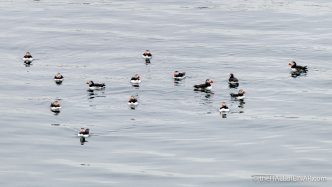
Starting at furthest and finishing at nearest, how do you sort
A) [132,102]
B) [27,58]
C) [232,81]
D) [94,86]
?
[27,58], [232,81], [94,86], [132,102]

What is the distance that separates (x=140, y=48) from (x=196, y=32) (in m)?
9.02

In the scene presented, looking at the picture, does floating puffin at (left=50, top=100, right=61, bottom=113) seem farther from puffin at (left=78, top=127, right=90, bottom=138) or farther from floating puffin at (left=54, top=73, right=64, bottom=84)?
floating puffin at (left=54, top=73, right=64, bottom=84)

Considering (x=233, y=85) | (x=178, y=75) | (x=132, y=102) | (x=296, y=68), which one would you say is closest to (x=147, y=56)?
(x=178, y=75)

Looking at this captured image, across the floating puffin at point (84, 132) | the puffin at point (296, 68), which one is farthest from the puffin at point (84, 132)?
the puffin at point (296, 68)

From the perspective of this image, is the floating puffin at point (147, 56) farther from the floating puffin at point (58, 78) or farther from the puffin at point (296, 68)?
the puffin at point (296, 68)

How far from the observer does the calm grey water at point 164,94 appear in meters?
68.0

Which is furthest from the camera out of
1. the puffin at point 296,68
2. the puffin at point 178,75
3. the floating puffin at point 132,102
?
the puffin at point 296,68

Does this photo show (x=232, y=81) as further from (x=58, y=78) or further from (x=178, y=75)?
(x=58, y=78)

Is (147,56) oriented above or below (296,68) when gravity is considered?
above

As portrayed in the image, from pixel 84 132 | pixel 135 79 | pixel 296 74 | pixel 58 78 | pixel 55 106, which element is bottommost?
pixel 84 132

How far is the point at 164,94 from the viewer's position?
282 ft

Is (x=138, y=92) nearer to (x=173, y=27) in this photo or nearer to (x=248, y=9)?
(x=173, y=27)

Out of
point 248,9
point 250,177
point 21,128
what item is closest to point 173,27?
point 248,9

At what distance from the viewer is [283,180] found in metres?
65.0
